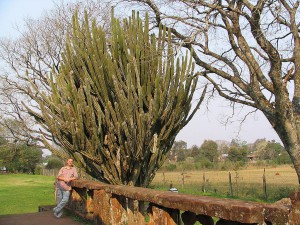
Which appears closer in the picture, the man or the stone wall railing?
the stone wall railing

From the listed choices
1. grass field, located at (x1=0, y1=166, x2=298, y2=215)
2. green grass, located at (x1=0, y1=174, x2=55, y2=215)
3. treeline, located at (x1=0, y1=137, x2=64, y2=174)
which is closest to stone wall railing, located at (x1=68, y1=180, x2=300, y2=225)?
green grass, located at (x1=0, y1=174, x2=55, y2=215)

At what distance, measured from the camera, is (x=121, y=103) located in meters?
9.56

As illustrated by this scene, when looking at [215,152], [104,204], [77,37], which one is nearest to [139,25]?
[77,37]

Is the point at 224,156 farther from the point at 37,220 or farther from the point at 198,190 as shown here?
the point at 37,220

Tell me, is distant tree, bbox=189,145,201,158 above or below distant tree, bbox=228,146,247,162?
above

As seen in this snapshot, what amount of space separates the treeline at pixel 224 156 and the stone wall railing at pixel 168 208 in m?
35.3

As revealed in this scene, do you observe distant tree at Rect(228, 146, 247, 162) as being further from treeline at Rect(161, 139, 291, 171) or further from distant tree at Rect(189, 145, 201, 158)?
distant tree at Rect(189, 145, 201, 158)

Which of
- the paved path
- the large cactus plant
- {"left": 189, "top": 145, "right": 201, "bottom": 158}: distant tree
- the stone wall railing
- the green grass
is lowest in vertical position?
the green grass

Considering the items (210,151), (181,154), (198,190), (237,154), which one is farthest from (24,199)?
(181,154)

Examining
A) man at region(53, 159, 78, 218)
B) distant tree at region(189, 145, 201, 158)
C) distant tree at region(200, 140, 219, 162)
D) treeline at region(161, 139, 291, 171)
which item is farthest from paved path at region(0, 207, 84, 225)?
distant tree at region(189, 145, 201, 158)

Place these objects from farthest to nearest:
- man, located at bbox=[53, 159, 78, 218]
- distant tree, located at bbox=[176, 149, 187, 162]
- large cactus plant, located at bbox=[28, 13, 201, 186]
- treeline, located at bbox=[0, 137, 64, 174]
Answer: distant tree, located at bbox=[176, 149, 187, 162] < treeline, located at bbox=[0, 137, 64, 174] < large cactus plant, located at bbox=[28, 13, 201, 186] < man, located at bbox=[53, 159, 78, 218]

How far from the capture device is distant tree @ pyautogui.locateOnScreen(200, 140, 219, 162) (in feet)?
243

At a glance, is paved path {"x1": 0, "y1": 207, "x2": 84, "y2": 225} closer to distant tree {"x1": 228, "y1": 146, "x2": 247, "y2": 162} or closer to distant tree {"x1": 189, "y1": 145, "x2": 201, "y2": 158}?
distant tree {"x1": 228, "y1": 146, "x2": 247, "y2": 162}

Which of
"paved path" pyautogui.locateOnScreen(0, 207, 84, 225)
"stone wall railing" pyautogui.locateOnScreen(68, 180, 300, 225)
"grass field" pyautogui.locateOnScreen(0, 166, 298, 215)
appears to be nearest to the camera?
"stone wall railing" pyautogui.locateOnScreen(68, 180, 300, 225)
